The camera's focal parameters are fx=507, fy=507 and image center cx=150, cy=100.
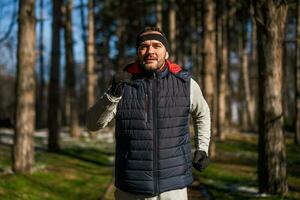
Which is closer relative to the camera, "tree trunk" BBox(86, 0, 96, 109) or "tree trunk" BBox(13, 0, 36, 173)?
"tree trunk" BBox(13, 0, 36, 173)

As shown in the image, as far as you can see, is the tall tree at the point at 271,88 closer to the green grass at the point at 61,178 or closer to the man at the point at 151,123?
the green grass at the point at 61,178

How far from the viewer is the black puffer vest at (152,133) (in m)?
3.86

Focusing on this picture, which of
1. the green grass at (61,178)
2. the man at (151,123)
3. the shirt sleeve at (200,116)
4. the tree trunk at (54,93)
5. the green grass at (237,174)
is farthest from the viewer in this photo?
the tree trunk at (54,93)

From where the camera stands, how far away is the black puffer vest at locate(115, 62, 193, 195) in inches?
152

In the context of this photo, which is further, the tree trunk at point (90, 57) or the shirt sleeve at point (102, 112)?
the tree trunk at point (90, 57)

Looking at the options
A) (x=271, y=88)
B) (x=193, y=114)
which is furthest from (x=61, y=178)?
(x=193, y=114)

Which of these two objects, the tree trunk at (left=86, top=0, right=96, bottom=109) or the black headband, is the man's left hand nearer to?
the black headband

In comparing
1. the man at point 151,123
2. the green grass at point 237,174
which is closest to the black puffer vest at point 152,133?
the man at point 151,123

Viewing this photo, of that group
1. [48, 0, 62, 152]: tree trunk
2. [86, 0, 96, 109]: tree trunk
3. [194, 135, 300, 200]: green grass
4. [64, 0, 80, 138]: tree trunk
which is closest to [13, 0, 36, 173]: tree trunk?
[194, 135, 300, 200]: green grass

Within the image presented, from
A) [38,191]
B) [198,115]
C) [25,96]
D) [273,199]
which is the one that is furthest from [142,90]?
[25,96]

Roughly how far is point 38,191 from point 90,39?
16209 mm

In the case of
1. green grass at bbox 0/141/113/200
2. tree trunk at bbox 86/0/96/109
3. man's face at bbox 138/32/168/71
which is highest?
tree trunk at bbox 86/0/96/109

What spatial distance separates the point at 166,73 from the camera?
3979 mm

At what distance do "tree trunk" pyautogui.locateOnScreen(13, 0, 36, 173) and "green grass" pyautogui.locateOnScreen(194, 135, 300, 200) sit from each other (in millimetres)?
4305
